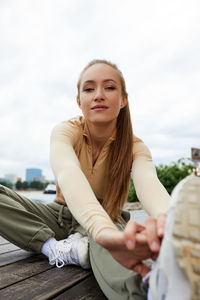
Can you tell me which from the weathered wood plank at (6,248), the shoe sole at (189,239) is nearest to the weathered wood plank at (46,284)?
the weathered wood plank at (6,248)

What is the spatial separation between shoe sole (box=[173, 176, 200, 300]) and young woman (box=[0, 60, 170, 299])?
0.28 m

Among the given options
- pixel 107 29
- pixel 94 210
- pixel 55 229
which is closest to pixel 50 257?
pixel 55 229

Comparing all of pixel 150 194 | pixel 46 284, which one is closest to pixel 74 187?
pixel 150 194

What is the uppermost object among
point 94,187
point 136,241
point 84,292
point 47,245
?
point 94,187

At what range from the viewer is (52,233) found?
140 cm

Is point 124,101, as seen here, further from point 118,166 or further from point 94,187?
point 94,187

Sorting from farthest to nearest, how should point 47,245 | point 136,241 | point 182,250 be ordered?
1. point 47,245
2. point 136,241
3. point 182,250

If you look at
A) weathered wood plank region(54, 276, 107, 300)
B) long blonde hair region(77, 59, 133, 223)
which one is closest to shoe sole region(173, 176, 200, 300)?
weathered wood plank region(54, 276, 107, 300)

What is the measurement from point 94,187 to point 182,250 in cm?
102

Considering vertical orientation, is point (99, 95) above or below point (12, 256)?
above

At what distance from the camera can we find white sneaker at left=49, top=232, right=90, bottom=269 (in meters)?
1.25

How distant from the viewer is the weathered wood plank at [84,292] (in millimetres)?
959

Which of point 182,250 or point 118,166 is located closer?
point 182,250

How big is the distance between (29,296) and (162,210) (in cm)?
56
